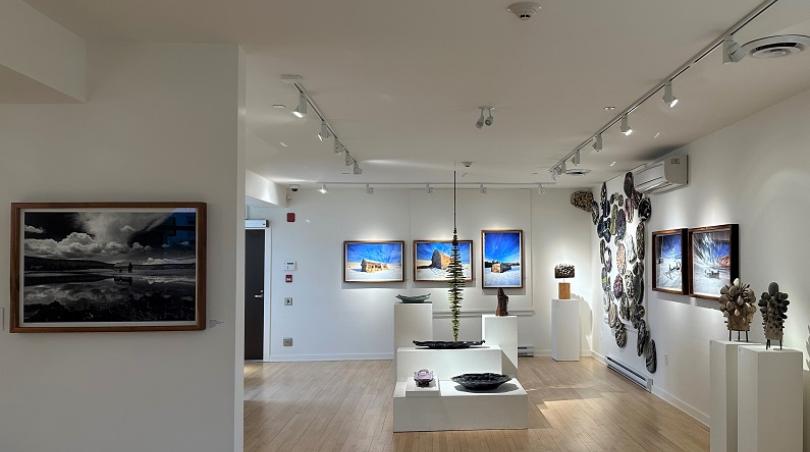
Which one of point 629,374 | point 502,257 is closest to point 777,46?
point 629,374

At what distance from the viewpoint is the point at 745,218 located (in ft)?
16.7

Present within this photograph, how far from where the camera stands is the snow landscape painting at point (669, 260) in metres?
6.32

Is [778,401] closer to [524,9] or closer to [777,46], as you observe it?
[777,46]

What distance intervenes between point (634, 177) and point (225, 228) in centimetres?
581

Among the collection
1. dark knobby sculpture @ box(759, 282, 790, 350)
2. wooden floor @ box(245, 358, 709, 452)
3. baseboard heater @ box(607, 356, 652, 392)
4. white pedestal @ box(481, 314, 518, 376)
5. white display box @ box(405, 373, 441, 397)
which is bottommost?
wooden floor @ box(245, 358, 709, 452)

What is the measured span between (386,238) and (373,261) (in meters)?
0.42

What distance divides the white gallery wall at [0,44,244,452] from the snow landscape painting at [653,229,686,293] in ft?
15.6

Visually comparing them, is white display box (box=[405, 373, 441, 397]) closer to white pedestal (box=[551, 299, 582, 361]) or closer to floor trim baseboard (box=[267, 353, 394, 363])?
floor trim baseboard (box=[267, 353, 394, 363])

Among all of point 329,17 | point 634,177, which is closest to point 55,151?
point 329,17

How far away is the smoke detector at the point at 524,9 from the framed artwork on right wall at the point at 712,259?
11.1ft

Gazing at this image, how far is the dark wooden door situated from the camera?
10.1m

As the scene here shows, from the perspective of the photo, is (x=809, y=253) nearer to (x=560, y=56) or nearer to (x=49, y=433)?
(x=560, y=56)

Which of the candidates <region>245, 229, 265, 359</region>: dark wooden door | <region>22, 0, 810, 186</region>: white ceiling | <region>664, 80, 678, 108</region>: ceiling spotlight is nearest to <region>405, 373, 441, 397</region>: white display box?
<region>22, 0, 810, 186</region>: white ceiling

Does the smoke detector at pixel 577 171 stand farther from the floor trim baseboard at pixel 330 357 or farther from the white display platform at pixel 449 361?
the floor trim baseboard at pixel 330 357
